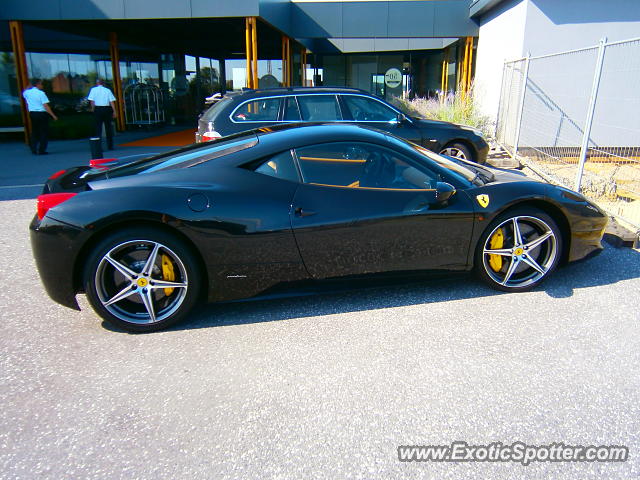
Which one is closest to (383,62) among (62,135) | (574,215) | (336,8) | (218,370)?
(336,8)

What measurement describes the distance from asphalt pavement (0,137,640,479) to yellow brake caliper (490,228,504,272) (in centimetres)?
21

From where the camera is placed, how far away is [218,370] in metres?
3.03

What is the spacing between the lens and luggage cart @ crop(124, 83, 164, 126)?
2030 cm

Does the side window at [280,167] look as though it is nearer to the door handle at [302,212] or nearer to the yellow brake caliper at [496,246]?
the door handle at [302,212]

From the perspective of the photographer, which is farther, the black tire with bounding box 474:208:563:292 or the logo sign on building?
the logo sign on building

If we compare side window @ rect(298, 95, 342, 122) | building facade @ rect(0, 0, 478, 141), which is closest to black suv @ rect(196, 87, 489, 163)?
side window @ rect(298, 95, 342, 122)

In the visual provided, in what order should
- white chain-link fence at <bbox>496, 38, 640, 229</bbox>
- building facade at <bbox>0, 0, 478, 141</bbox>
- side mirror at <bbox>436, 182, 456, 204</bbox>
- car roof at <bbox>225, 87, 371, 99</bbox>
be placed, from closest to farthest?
side mirror at <bbox>436, 182, 456, 204</bbox> → car roof at <bbox>225, 87, 371, 99</bbox> → white chain-link fence at <bbox>496, 38, 640, 229</bbox> → building facade at <bbox>0, 0, 478, 141</bbox>

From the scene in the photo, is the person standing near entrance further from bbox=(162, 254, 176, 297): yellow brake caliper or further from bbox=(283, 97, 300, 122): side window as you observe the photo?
bbox=(162, 254, 176, 297): yellow brake caliper

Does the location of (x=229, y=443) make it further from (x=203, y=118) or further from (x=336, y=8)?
(x=336, y=8)

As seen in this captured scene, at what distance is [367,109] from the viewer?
7.98 metres

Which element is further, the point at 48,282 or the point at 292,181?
the point at 292,181

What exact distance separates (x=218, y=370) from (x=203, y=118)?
18.3 feet

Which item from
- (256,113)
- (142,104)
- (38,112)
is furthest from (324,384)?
(142,104)

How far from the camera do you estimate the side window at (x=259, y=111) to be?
7.48 metres
